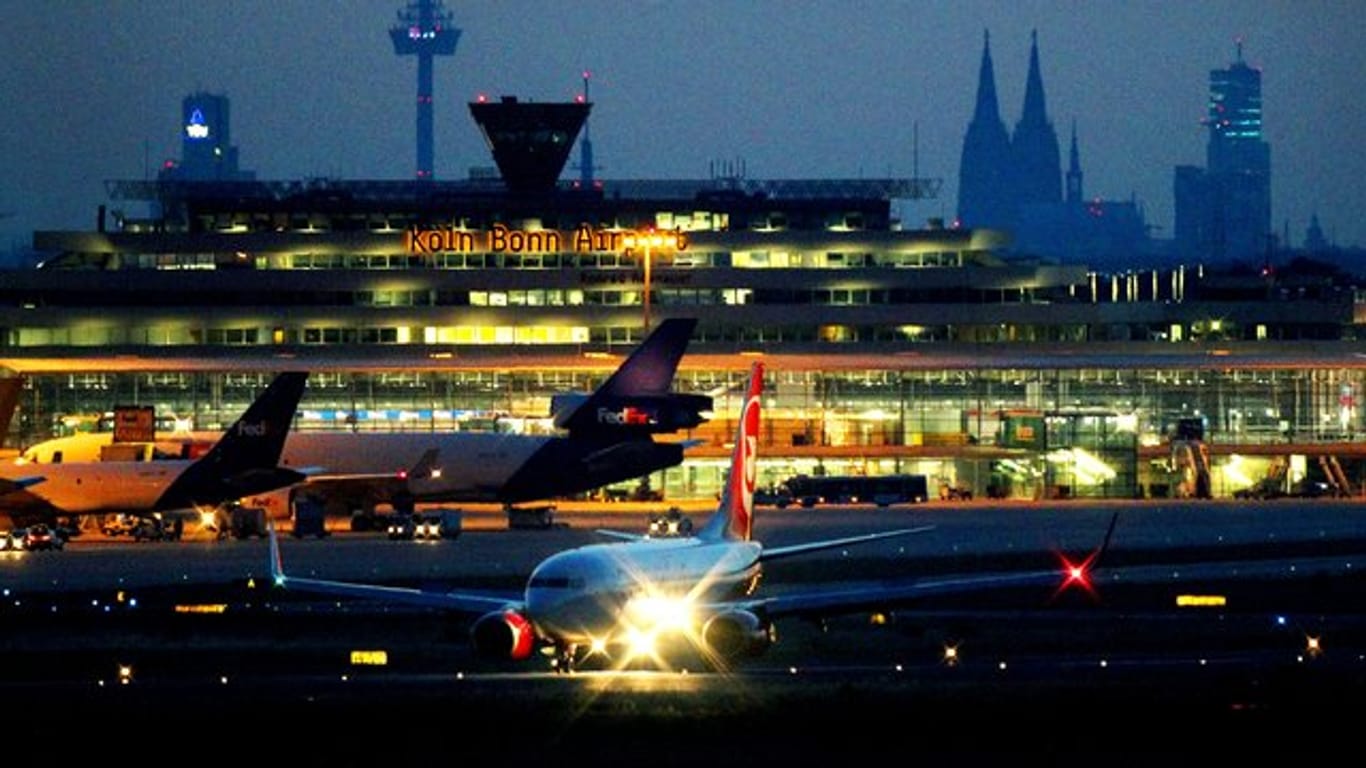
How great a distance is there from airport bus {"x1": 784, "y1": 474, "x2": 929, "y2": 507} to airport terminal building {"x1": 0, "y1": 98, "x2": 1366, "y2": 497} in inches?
371

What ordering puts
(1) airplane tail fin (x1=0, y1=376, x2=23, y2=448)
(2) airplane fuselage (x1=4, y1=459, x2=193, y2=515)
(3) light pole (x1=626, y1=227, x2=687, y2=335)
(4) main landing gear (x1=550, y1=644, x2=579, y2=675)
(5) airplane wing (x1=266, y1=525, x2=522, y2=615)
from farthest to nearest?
(3) light pole (x1=626, y1=227, x2=687, y2=335)
(2) airplane fuselage (x1=4, y1=459, x2=193, y2=515)
(1) airplane tail fin (x1=0, y1=376, x2=23, y2=448)
(5) airplane wing (x1=266, y1=525, x2=522, y2=615)
(4) main landing gear (x1=550, y1=644, x2=579, y2=675)

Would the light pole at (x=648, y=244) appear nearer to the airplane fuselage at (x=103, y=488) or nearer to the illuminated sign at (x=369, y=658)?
the airplane fuselage at (x=103, y=488)

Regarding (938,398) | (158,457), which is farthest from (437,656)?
(938,398)

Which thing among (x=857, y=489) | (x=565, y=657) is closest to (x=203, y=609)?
(x=565, y=657)

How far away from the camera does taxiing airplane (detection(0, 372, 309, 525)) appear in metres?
109

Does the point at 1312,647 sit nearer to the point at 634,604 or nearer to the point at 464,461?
the point at 634,604

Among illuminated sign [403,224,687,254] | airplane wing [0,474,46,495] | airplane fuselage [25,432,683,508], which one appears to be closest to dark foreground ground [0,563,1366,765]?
airplane wing [0,474,46,495]

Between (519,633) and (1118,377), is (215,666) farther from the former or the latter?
(1118,377)

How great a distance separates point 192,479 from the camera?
108938 millimetres

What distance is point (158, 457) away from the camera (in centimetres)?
12044

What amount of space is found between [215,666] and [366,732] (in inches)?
508

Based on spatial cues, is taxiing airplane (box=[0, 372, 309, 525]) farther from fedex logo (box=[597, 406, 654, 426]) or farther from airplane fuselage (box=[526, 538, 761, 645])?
airplane fuselage (box=[526, 538, 761, 645])

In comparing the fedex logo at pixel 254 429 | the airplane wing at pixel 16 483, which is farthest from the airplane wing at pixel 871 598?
the fedex logo at pixel 254 429

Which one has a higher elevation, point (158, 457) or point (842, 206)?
point (842, 206)
